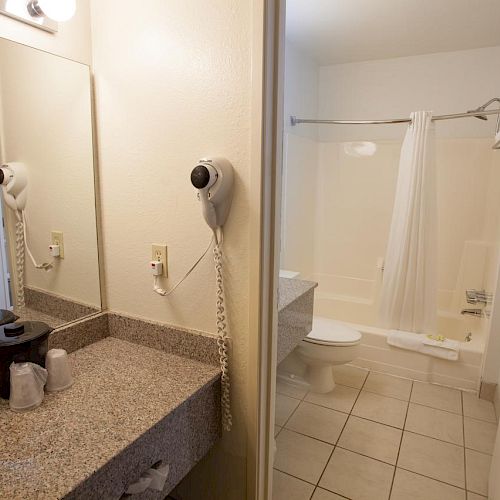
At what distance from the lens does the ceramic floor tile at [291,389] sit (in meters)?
2.41

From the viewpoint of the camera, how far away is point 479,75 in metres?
2.85

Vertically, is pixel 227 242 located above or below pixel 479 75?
below

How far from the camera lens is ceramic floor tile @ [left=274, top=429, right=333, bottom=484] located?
1.77 meters

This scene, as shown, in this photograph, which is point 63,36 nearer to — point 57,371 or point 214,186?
point 214,186

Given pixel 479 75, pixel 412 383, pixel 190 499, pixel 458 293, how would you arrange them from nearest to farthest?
pixel 190 499 < pixel 412 383 < pixel 479 75 < pixel 458 293

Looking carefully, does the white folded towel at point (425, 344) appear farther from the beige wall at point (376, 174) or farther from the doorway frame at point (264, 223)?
the doorway frame at point (264, 223)

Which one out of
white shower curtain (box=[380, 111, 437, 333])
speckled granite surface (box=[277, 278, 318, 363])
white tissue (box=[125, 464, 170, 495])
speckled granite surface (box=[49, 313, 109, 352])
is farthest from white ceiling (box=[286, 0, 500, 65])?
white tissue (box=[125, 464, 170, 495])

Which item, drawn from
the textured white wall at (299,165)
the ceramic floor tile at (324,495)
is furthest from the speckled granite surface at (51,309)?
the textured white wall at (299,165)

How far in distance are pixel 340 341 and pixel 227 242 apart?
152 centimetres

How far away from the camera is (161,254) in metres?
1.23

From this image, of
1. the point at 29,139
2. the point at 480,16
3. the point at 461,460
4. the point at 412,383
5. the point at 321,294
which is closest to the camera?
the point at 29,139

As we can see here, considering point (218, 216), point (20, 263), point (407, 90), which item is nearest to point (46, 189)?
point (20, 263)

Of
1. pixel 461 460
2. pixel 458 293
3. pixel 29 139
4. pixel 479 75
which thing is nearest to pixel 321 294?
pixel 458 293

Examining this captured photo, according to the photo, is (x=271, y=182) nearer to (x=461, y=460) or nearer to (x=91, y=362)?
(x=91, y=362)
